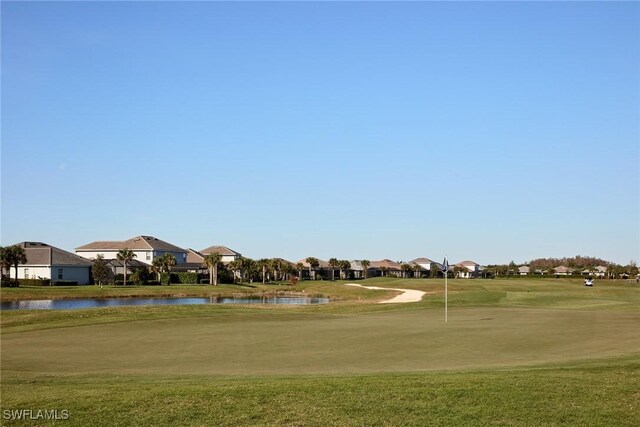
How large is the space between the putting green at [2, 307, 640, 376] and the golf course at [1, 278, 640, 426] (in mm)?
74

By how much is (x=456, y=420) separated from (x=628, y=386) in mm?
5478

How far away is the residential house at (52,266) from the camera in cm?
11131

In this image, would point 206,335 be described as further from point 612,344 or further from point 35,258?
point 35,258

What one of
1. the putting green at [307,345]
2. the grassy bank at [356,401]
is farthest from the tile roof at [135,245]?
the grassy bank at [356,401]

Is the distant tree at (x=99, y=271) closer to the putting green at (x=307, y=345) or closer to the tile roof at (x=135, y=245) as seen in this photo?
the tile roof at (x=135, y=245)

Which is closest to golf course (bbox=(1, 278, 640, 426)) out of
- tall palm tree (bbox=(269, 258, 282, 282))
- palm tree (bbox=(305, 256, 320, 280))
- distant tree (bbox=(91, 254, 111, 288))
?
distant tree (bbox=(91, 254, 111, 288))

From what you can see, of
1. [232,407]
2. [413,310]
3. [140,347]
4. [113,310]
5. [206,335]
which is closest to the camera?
[232,407]

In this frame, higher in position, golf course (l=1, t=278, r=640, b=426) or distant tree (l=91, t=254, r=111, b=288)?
distant tree (l=91, t=254, r=111, b=288)

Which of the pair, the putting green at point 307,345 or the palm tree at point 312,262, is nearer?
the putting green at point 307,345

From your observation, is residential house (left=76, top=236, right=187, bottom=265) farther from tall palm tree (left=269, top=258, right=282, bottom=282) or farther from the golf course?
the golf course

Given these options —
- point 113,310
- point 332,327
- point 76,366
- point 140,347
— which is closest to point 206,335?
point 140,347

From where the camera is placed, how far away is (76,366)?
69.8 feet

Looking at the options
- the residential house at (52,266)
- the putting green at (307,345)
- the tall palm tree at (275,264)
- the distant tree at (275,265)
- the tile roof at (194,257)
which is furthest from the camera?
the tile roof at (194,257)

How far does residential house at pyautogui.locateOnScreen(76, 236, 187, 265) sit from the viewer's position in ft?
476
